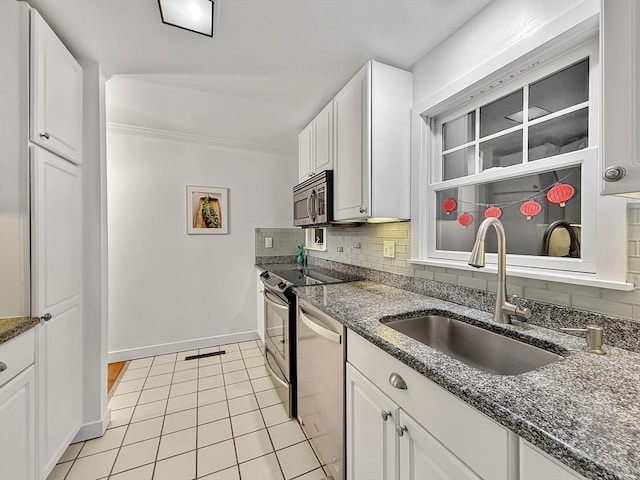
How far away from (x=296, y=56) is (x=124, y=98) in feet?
4.93

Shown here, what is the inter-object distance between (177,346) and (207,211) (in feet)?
5.00

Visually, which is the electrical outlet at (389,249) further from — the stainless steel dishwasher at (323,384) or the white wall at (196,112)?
the white wall at (196,112)

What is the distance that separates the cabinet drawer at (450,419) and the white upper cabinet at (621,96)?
66 cm

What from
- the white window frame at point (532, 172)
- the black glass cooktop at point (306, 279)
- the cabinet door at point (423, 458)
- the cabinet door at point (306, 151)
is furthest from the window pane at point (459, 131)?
the cabinet door at point (423, 458)

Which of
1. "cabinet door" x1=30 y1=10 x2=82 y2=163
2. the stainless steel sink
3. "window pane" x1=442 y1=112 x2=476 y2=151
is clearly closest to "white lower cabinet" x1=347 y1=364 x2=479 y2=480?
the stainless steel sink

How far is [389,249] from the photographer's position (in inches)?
77.7

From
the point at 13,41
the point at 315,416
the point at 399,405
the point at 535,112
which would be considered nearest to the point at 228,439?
the point at 315,416

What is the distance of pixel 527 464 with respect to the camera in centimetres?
56

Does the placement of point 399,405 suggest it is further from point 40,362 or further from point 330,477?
point 40,362

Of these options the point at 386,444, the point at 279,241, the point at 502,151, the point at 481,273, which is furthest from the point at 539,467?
the point at 279,241

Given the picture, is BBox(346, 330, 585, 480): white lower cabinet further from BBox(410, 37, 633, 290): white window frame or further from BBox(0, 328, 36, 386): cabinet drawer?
BBox(0, 328, 36, 386): cabinet drawer

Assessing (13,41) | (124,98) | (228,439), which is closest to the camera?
(13,41)

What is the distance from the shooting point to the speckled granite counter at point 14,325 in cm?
104

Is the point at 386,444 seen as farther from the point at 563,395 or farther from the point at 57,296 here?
the point at 57,296
